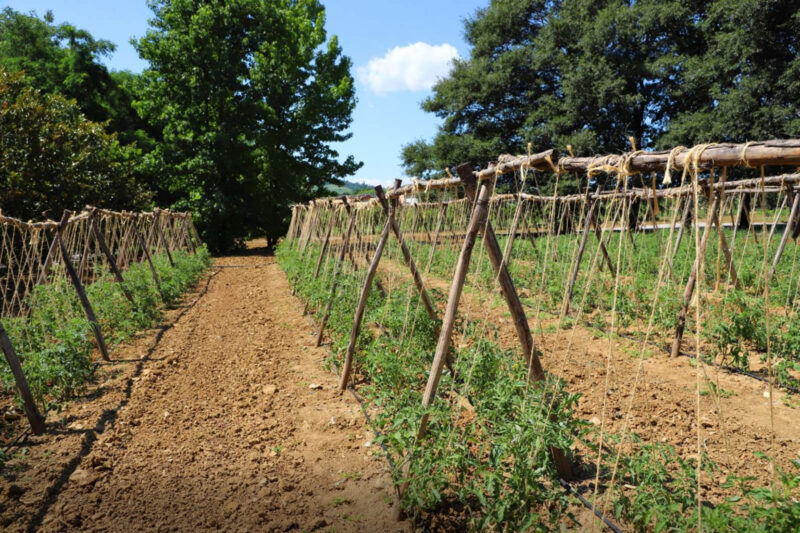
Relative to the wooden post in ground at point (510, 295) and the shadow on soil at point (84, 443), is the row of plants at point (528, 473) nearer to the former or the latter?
the wooden post in ground at point (510, 295)

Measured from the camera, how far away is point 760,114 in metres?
15.1

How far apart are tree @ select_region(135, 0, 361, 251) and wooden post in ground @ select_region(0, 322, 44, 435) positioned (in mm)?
16037

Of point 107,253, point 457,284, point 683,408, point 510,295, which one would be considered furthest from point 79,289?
point 683,408

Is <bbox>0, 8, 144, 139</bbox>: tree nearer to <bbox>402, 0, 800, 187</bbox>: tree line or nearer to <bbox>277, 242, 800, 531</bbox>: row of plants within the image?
<bbox>402, 0, 800, 187</bbox>: tree line

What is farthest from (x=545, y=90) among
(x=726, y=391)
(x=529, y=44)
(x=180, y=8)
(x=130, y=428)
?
(x=130, y=428)

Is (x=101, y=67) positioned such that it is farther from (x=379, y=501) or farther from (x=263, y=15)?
(x=379, y=501)

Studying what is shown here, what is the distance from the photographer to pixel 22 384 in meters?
3.75

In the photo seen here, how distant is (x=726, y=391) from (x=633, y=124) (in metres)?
19.2

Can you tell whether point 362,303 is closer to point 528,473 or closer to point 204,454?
point 204,454

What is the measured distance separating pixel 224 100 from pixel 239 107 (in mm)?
611

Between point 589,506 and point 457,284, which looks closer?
point 589,506

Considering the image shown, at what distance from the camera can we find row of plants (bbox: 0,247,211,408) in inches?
171

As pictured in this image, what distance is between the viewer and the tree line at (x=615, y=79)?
15219mm

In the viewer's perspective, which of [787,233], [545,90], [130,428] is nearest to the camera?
[130,428]
